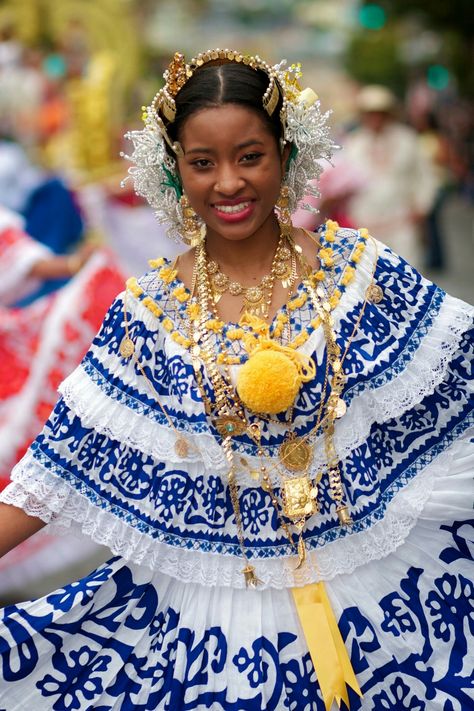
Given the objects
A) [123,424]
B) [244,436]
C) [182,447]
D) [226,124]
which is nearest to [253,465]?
[244,436]

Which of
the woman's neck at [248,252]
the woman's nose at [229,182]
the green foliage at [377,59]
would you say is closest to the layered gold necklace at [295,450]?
the woman's neck at [248,252]

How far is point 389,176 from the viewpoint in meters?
10.2

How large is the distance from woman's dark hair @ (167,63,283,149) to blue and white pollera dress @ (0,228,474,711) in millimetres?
410

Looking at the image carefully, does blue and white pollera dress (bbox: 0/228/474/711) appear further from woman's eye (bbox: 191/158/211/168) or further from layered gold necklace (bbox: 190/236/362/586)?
woman's eye (bbox: 191/158/211/168)

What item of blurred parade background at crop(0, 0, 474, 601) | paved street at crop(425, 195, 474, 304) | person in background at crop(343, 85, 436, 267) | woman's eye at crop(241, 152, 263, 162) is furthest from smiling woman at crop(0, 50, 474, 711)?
paved street at crop(425, 195, 474, 304)

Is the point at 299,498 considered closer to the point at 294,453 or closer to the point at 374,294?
the point at 294,453

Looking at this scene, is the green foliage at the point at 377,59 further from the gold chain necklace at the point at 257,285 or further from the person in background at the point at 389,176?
the gold chain necklace at the point at 257,285

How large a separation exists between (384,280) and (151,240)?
19.5ft

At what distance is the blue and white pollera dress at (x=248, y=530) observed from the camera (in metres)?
2.88

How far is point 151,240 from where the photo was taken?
→ 8812 mm

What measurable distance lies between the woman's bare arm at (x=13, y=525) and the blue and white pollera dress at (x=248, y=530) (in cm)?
3

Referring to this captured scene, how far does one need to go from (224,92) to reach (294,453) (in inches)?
35.3

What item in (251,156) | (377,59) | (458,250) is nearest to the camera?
(251,156)

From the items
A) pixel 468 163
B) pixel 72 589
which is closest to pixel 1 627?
pixel 72 589
